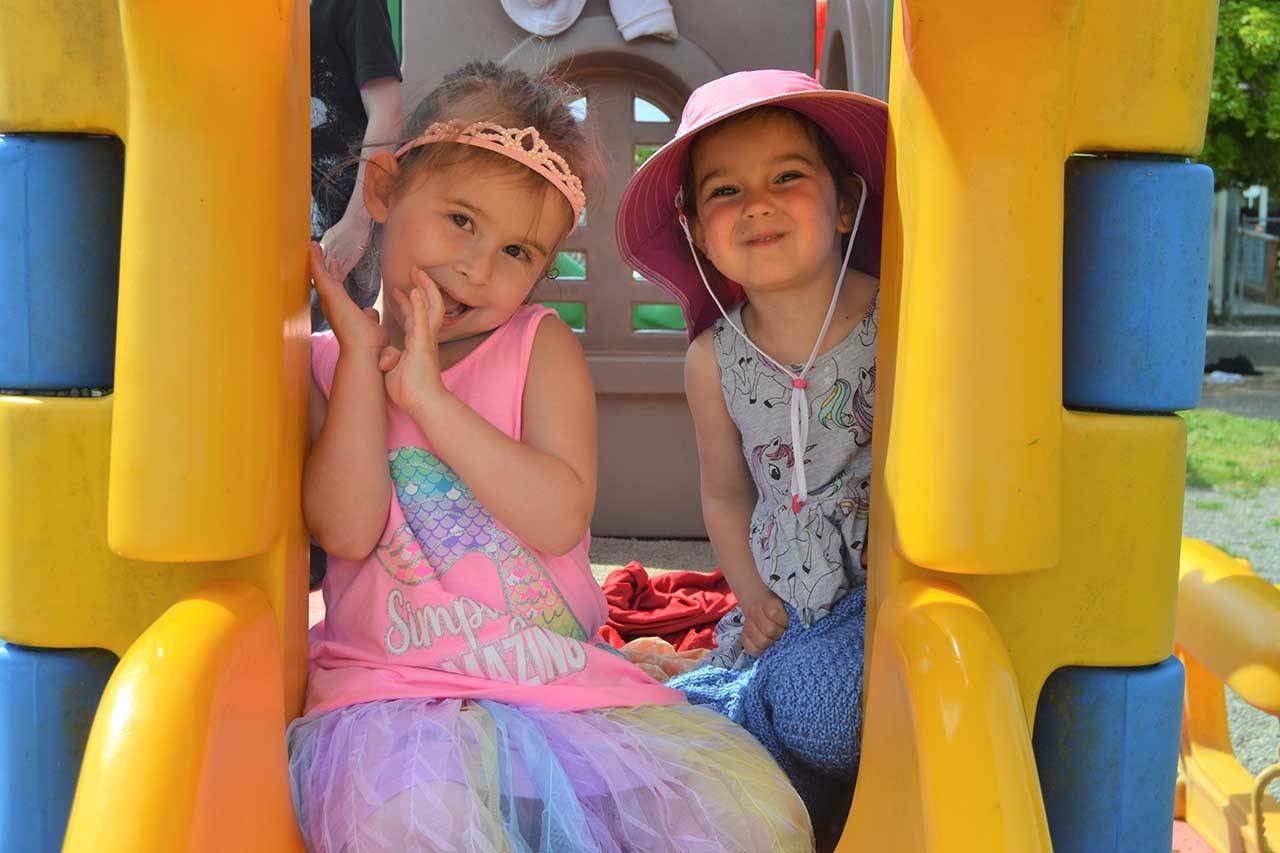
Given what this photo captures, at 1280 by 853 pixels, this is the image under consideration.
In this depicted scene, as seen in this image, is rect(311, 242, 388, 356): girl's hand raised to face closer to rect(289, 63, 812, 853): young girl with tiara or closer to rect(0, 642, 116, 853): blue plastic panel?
rect(289, 63, 812, 853): young girl with tiara

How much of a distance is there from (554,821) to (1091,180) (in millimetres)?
805

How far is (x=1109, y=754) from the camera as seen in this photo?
125 cm

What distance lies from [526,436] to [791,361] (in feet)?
1.38

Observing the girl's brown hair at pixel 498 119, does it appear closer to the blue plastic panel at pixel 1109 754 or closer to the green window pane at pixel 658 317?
the blue plastic panel at pixel 1109 754

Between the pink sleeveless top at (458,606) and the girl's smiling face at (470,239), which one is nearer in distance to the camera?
the pink sleeveless top at (458,606)

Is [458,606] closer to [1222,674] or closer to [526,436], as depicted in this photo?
[526,436]

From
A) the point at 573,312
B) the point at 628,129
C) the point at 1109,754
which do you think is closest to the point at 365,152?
the point at 1109,754

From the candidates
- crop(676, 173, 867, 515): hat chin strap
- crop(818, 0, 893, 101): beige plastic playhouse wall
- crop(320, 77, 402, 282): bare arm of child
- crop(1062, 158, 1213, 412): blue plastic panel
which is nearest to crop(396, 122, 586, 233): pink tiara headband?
crop(320, 77, 402, 282): bare arm of child

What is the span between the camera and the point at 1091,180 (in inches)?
48.2

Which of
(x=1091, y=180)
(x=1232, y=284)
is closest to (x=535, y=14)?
(x=1091, y=180)

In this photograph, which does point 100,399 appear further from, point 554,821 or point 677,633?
point 677,633

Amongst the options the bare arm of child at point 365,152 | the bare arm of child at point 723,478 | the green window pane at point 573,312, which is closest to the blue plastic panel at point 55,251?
the bare arm of child at point 365,152

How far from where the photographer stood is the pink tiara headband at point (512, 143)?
58.4 inches

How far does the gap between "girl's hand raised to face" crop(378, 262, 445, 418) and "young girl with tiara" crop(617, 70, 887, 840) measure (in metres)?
0.42
